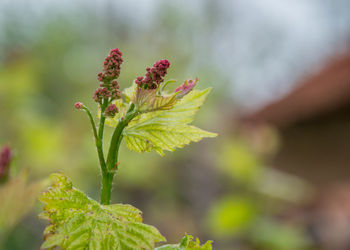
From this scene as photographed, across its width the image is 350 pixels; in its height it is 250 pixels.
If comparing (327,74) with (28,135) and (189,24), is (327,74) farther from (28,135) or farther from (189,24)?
(189,24)

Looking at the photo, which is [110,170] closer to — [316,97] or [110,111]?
[110,111]

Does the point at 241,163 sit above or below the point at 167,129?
above

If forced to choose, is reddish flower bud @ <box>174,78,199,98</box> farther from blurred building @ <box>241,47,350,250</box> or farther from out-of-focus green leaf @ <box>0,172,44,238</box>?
blurred building @ <box>241,47,350,250</box>

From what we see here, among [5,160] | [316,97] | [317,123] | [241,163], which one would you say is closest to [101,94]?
[5,160]

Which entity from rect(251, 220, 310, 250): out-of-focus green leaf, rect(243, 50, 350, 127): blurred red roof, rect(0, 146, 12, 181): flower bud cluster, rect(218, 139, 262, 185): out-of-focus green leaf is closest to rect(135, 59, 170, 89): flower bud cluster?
rect(0, 146, 12, 181): flower bud cluster

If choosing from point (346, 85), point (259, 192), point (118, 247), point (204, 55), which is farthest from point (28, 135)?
point (204, 55)

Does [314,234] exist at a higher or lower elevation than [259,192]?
lower
